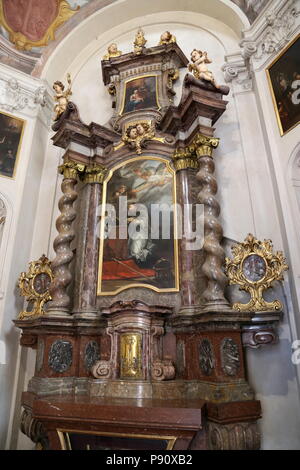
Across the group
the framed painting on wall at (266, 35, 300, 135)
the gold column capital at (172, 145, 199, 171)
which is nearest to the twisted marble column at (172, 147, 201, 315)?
the gold column capital at (172, 145, 199, 171)

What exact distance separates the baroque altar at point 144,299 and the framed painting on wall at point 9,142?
123 cm

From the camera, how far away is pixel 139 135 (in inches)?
239

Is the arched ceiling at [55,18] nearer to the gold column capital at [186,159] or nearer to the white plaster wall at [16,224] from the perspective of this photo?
the white plaster wall at [16,224]

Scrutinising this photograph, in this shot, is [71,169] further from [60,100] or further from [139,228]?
[139,228]

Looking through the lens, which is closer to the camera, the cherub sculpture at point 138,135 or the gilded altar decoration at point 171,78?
the cherub sculpture at point 138,135

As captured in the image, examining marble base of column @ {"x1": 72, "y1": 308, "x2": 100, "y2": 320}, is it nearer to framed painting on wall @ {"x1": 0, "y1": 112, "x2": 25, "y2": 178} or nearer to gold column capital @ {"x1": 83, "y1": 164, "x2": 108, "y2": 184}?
gold column capital @ {"x1": 83, "y1": 164, "x2": 108, "y2": 184}

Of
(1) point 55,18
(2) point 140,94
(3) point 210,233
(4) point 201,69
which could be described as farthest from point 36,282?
(1) point 55,18

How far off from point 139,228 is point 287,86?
3.23m

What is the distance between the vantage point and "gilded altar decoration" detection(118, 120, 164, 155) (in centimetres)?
602

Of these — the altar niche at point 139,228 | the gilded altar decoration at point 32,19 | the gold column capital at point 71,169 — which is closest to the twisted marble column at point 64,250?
the gold column capital at point 71,169

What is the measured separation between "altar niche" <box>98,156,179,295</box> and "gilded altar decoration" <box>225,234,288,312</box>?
3.15 ft

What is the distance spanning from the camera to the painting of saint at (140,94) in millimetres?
6637

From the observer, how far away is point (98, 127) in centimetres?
613

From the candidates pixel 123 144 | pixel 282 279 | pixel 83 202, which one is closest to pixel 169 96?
pixel 123 144
